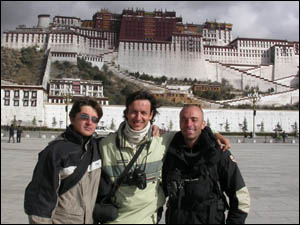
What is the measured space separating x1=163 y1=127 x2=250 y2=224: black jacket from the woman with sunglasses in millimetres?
502

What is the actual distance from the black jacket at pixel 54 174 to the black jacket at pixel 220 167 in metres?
0.51

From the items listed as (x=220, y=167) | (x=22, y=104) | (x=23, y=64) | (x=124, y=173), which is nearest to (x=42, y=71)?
(x=23, y=64)

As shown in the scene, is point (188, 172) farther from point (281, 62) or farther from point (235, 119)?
point (281, 62)

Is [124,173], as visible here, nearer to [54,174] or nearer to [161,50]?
[54,174]

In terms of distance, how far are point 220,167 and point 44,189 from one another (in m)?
1.11

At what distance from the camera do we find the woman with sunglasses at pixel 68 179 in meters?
1.82

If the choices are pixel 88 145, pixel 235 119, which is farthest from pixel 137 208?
pixel 235 119

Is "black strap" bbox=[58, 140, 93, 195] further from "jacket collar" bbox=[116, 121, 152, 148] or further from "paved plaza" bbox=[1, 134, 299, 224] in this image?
"paved plaza" bbox=[1, 134, 299, 224]

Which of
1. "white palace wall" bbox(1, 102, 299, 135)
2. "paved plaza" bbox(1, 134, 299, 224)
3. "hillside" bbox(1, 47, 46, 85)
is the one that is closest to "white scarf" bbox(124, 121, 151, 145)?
"paved plaza" bbox(1, 134, 299, 224)

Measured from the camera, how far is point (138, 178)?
1911mm

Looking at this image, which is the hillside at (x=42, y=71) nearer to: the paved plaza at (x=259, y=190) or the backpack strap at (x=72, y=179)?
the paved plaza at (x=259, y=190)

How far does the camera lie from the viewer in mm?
1912

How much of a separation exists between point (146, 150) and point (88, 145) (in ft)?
1.26

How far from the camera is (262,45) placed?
60.3m
